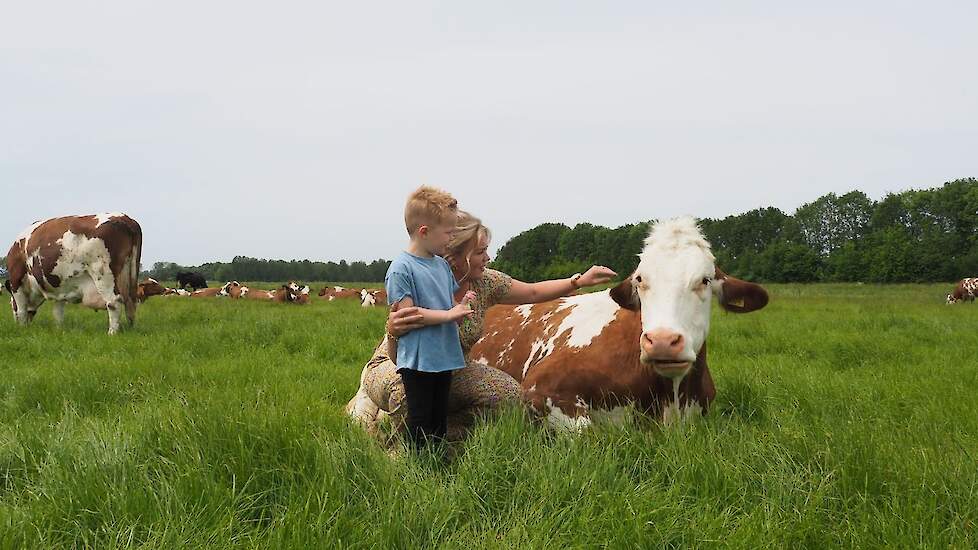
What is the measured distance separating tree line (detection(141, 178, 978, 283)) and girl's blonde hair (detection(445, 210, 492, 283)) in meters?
16.7

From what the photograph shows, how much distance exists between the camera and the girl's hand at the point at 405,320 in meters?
3.06

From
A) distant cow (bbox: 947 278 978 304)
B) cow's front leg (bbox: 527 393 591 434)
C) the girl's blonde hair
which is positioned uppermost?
the girl's blonde hair

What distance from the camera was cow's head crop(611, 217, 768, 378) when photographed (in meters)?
3.23

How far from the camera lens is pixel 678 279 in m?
3.56

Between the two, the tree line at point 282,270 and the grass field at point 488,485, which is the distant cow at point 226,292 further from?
the tree line at point 282,270

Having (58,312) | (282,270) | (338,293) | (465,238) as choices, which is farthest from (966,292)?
(282,270)

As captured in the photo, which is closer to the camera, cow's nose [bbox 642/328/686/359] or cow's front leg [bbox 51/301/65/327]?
cow's nose [bbox 642/328/686/359]

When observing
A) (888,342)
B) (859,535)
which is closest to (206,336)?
(859,535)

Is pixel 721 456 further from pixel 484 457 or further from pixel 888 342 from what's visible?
pixel 888 342

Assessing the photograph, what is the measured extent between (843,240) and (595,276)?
234 feet

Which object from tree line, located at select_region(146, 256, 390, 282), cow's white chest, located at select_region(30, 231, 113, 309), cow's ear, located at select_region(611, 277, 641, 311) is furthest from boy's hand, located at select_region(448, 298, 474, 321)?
tree line, located at select_region(146, 256, 390, 282)

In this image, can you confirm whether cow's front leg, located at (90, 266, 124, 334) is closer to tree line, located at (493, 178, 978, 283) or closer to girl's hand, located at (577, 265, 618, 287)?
girl's hand, located at (577, 265, 618, 287)

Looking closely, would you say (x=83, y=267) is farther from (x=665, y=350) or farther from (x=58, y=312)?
(x=665, y=350)

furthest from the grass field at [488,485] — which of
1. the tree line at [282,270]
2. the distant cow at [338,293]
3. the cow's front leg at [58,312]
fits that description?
the tree line at [282,270]
